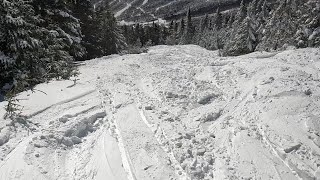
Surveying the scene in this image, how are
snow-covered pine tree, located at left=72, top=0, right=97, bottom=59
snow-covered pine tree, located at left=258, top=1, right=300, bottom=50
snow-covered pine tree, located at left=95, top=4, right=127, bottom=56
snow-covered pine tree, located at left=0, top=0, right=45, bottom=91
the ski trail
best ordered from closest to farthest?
1. the ski trail
2. snow-covered pine tree, located at left=0, top=0, right=45, bottom=91
3. snow-covered pine tree, located at left=258, top=1, right=300, bottom=50
4. snow-covered pine tree, located at left=72, top=0, right=97, bottom=59
5. snow-covered pine tree, located at left=95, top=4, right=127, bottom=56

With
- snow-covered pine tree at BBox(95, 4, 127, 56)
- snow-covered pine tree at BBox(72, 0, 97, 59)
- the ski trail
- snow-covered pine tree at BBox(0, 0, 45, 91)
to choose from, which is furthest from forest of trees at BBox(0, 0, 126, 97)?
snow-covered pine tree at BBox(95, 4, 127, 56)

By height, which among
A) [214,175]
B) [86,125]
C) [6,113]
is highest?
[6,113]

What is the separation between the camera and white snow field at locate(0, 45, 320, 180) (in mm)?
6820

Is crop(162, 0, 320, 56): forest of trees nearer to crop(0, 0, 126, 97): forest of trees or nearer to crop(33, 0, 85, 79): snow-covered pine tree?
crop(33, 0, 85, 79): snow-covered pine tree

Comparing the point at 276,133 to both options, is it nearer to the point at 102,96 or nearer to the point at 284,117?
the point at 284,117

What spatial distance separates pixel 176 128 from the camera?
8703mm

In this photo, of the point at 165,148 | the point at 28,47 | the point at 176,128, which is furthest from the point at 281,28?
the point at 165,148

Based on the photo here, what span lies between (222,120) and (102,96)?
534cm

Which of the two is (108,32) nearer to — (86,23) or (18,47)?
(86,23)

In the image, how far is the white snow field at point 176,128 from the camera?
6820 millimetres

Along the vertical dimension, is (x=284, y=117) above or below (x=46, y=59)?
below

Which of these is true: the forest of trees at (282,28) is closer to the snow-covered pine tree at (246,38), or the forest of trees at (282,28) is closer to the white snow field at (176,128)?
the snow-covered pine tree at (246,38)

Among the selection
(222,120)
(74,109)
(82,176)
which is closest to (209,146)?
(222,120)

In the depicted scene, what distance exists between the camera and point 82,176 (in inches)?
265
